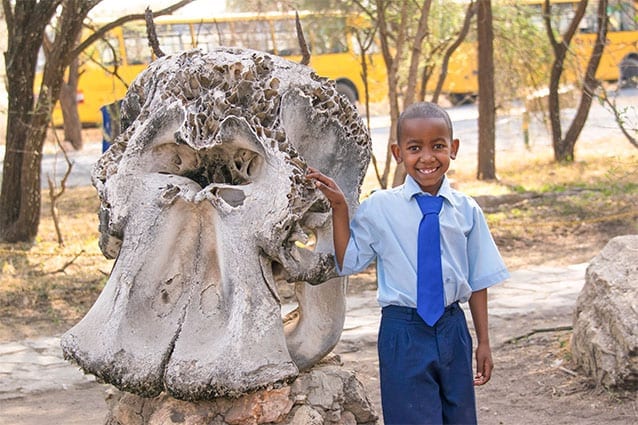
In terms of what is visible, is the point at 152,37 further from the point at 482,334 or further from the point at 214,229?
the point at 482,334

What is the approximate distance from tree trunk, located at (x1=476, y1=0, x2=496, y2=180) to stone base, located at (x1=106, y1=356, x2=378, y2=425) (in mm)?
8557

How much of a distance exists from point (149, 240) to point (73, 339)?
0.44 m

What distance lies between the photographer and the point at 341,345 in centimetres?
643

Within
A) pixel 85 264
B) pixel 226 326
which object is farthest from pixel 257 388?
pixel 85 264

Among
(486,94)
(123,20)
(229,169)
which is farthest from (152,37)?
(486,94)

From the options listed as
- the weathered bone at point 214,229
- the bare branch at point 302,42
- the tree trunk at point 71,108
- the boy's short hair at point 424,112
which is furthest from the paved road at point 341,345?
the tree trunk at point 71,108

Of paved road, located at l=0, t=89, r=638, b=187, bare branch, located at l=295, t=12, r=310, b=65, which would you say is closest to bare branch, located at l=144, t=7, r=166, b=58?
bare branch, located at l=295, t=12, r=310, b=65

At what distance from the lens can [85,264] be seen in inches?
359

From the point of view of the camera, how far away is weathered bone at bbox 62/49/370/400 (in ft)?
11.3

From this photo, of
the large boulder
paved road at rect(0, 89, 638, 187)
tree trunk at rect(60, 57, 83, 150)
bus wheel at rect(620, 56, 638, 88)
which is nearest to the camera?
the large boulder

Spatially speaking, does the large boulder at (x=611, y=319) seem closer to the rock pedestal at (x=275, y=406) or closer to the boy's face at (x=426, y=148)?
the rock pedestal at (x=275, y=406)

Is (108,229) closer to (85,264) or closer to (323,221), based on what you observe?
(323,221)

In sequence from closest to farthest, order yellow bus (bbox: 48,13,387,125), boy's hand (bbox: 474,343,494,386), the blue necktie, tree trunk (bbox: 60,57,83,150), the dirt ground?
the blue necktie
boy's hand (bbox: 474,343,494,386)
the dirt ground
yellow bus (bbox: 48,13,387,125)
tree trunk (bbox: 60,57,83,150)

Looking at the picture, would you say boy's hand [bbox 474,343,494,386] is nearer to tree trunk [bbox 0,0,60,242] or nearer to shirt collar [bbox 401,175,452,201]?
shirt collar [bbox 401,175,452,201]
